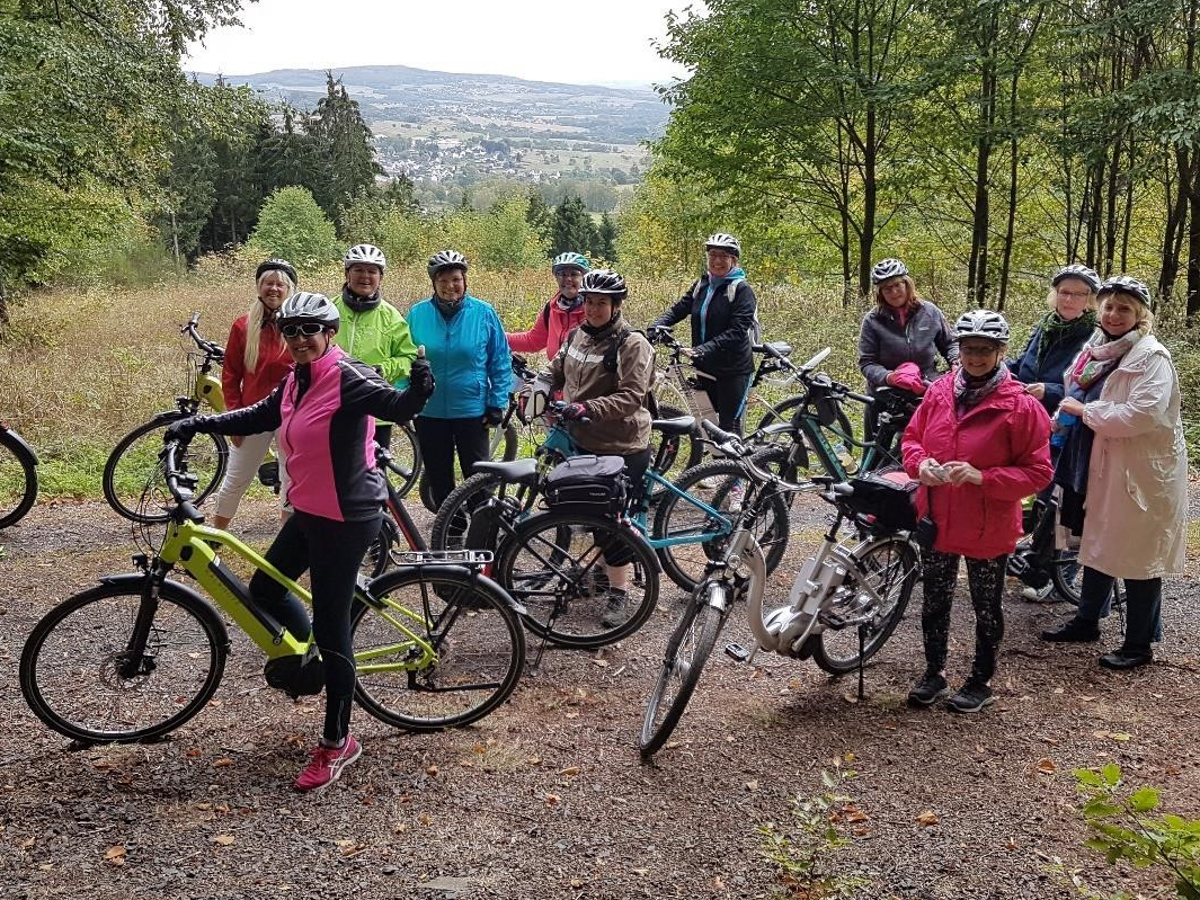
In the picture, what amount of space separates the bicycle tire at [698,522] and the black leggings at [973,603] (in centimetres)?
137

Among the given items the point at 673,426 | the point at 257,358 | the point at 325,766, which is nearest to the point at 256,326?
the point at 257,358

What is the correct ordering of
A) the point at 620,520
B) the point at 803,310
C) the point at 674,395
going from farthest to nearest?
the point at 803,310, the point at 674,395, the point at 620,520

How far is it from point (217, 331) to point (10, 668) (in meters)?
11.7

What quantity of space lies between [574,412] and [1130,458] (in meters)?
2.82

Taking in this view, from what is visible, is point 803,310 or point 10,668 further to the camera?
point 803,310

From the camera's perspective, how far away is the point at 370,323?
5734 mm

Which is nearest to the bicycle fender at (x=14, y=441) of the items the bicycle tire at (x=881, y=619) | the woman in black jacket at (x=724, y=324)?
the woman in black jacket at (x=724, y=324)

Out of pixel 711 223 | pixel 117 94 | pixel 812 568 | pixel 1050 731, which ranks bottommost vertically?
pixel 1050 731

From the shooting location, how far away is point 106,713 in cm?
413

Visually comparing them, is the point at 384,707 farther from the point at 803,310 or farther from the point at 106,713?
the point at 803,310

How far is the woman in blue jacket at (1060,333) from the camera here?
521 cm

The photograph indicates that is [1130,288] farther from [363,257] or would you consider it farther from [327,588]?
[363,257]

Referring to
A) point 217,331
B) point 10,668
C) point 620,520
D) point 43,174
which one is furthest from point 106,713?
point 217,331

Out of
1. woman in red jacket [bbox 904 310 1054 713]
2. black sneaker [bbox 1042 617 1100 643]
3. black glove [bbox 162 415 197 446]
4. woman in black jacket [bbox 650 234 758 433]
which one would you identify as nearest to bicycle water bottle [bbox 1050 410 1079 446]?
black sneaker [bbox 1042 617 1100 643]
